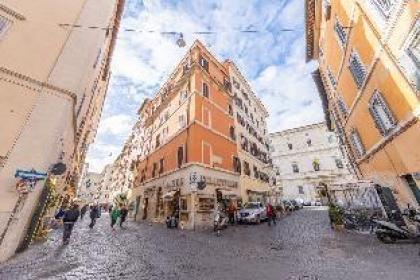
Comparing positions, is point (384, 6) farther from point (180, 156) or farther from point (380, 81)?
point (180, 156)

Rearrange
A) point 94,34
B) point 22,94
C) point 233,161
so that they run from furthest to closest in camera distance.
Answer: point 233,161
point 94,34
point 22,94

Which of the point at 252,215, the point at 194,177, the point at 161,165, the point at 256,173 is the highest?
the point at 256,173

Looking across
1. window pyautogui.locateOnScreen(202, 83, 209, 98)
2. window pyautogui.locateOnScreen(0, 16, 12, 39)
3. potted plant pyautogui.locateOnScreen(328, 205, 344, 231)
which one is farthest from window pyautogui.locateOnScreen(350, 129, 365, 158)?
window pyautogui.locateOnScreen(0, 16, 12, 39)

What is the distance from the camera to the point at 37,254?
8398 millimetres

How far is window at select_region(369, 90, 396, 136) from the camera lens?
36.6ft

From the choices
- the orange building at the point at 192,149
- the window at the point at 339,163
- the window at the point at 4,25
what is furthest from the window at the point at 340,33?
the window at the point at 339,163

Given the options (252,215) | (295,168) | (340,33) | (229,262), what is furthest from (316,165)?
(229,262)

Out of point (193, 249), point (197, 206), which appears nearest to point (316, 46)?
point (197, 206)

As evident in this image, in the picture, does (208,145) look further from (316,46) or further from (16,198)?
(16,198)

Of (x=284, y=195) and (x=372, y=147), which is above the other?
(x=284, y=195)

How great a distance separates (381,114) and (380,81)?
192cm

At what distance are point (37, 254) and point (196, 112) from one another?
14.7 meters

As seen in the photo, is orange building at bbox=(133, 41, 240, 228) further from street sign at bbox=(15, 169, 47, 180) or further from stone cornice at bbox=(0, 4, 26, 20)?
stone cornice at bbox=(0, 4, 26, 20)

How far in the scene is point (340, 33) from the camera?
14711 millimetres
